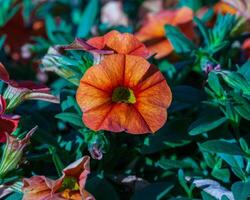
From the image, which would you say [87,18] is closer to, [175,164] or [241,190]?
[175,164]

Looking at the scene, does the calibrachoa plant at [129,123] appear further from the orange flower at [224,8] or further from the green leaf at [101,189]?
the orange flower at [224,8]

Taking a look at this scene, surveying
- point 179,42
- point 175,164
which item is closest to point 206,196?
point 175,164

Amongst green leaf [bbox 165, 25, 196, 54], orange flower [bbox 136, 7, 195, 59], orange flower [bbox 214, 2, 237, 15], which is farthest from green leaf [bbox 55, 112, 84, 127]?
orange flower [bbox 214, 2, 237, 15]

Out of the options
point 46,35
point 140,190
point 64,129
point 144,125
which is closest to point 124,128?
point 144,125

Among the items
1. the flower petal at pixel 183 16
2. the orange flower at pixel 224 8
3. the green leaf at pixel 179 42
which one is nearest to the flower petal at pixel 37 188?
the green leaf at pixel 179 42

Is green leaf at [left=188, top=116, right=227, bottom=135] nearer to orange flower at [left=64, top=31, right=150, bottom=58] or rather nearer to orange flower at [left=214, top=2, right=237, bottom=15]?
orange flower at [left=64, top=31, right=150, bottom=58]

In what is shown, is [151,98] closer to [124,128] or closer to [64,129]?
[124,128]
